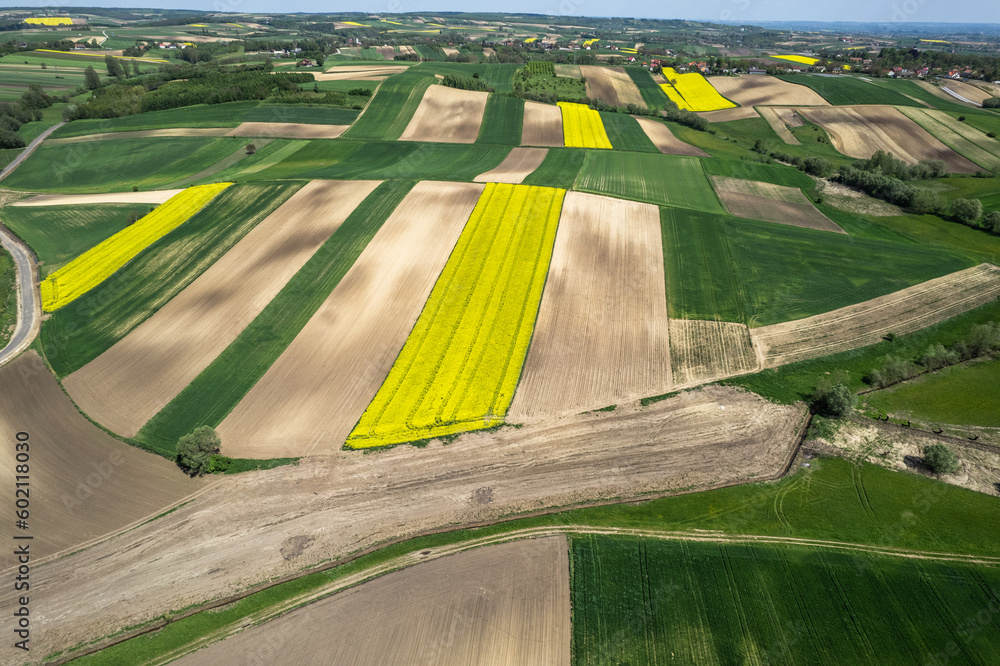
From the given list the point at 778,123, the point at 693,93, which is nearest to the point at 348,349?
the point at 778,123

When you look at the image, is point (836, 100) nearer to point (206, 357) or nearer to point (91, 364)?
point (206, 357)

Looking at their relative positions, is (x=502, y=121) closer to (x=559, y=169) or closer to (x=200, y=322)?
(x=559, y=169)

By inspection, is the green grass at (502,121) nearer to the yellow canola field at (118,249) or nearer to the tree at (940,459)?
the yellow canola field at (118,249)

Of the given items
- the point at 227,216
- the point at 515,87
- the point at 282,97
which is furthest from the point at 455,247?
the point at 515,87

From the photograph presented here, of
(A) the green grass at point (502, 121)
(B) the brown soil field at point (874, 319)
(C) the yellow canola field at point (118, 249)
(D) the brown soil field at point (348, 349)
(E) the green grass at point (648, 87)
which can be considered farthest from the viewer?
(E) the green grass at point (648, 87)

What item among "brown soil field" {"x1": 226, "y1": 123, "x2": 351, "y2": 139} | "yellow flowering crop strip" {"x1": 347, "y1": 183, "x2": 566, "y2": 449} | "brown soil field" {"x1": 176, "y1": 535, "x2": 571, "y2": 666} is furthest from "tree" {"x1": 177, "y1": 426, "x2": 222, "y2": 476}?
"brown soil field" {"x1": 226, "y1": 123, "x2": 351, "y2": 139}

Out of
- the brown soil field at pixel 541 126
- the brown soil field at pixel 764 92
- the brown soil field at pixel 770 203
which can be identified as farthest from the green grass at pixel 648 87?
the brown soil field at pixel 770 203
